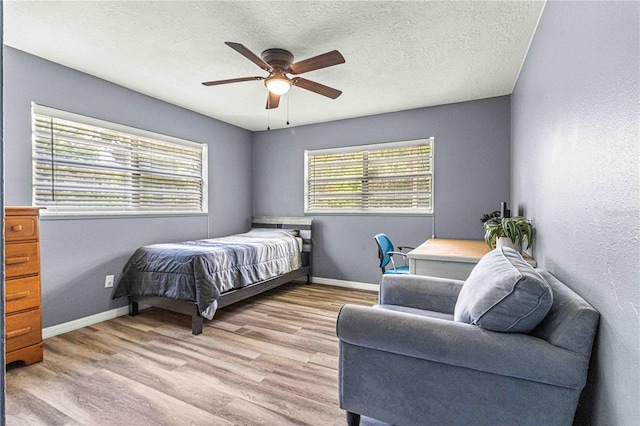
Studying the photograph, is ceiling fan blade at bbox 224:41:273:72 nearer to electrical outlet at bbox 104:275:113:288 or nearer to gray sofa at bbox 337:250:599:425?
gray sofa at bbox 337:250:599:425

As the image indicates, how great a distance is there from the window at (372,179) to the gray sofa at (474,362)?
263 centimetres

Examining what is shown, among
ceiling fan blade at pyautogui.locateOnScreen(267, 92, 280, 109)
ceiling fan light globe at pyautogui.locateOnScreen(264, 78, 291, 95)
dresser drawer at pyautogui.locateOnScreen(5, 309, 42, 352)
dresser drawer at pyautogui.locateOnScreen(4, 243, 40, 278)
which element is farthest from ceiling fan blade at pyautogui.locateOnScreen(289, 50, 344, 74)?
dresser drawer at pyautogui.locateOnScreen(5, 309, 42, 352)

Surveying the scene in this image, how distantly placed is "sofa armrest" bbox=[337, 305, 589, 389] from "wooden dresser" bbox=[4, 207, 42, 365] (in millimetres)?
2350

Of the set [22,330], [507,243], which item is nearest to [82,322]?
[22,330]

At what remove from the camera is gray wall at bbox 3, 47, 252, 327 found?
2.59m

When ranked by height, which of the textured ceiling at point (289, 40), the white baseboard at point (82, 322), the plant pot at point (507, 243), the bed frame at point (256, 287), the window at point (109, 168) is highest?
the textured ceiling at point (289, 40)

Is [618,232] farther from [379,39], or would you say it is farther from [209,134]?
[209,134]

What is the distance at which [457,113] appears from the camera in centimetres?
384

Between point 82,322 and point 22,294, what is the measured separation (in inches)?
34.6

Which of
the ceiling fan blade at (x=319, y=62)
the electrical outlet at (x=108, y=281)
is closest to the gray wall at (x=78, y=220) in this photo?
the electrical outlet at (x=108, y=281)

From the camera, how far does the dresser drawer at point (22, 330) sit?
7.11 ft

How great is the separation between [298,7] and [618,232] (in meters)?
2.05

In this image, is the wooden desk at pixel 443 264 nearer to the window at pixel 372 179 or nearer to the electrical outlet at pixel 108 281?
the window at pixel 372 179

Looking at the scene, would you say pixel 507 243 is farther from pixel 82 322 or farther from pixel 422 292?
pixel 82 322
